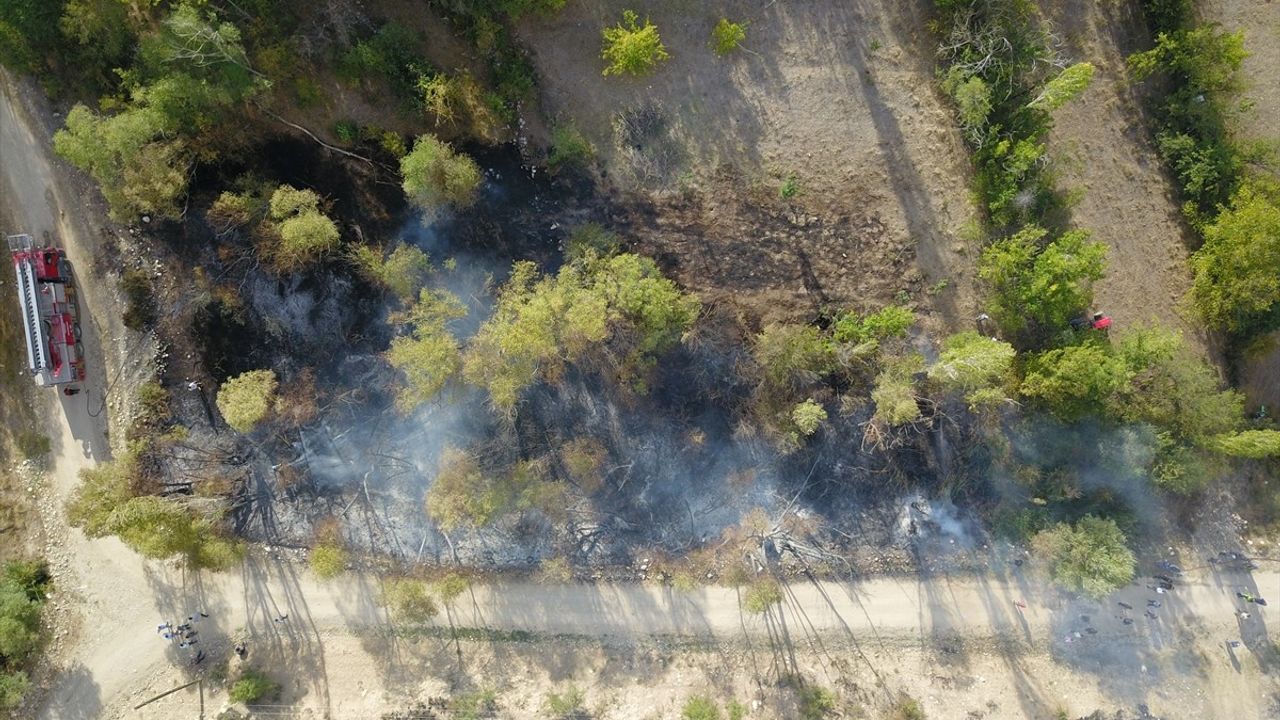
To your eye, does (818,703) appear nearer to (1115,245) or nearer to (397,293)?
(1115,245)

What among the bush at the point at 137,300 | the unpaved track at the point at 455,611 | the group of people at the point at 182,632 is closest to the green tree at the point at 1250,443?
the unpaved track at the point at 455,611


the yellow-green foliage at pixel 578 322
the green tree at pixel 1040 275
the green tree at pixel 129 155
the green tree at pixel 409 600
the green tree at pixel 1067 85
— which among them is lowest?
the green tree at pixel 409 600

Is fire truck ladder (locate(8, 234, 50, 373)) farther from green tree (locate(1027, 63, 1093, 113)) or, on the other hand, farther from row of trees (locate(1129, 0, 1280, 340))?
row of trees (locate(1129, 0, 1280, 340))

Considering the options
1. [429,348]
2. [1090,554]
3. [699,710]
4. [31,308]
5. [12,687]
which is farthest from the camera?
[699,710]

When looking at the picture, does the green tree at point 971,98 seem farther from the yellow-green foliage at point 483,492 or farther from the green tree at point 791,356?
the yellow-green foliage at point 483,492

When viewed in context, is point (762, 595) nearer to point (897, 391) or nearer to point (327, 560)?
point (897, 391)

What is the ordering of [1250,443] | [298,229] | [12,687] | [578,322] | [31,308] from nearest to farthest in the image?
1. [578,322]
2. [1250,443]
3. [298,229]
4. [31,308]
5. [12,687]

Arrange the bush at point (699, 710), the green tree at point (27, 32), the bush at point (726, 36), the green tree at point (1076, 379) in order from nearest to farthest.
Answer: the green tree at point (27, 32) < the green tree at point (1076, 379) < the bush at point (726, 36) < the bush at point (699, 710)

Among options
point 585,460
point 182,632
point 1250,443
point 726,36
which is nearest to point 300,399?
point 182,632
